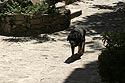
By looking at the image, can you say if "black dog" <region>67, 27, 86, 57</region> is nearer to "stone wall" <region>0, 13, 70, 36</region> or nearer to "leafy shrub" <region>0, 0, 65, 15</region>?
"stone wall" <region>0, 13, 70, 36</region>

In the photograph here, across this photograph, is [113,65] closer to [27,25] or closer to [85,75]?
[85,75]

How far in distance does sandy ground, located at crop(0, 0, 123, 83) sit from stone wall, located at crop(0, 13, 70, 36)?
0.46 meters

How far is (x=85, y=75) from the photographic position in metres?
6.96

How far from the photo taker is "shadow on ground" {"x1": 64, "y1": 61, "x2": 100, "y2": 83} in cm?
661

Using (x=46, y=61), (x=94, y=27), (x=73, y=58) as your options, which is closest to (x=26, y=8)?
(x=94, y=27)

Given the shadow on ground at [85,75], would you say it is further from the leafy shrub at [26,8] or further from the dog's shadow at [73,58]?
the leafy shrub at [26,8]

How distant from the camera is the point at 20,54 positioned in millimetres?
8922

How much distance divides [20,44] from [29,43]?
29cm

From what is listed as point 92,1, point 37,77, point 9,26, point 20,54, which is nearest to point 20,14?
point 9,26

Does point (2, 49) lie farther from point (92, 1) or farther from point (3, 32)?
point (92, 1)

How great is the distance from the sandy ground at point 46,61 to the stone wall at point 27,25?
0.46 metres

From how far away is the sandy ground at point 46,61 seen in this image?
6.91m

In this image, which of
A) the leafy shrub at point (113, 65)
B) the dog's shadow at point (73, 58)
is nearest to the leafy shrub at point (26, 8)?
the dog's shadow at point (73, 58)

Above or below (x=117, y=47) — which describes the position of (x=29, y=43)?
below
